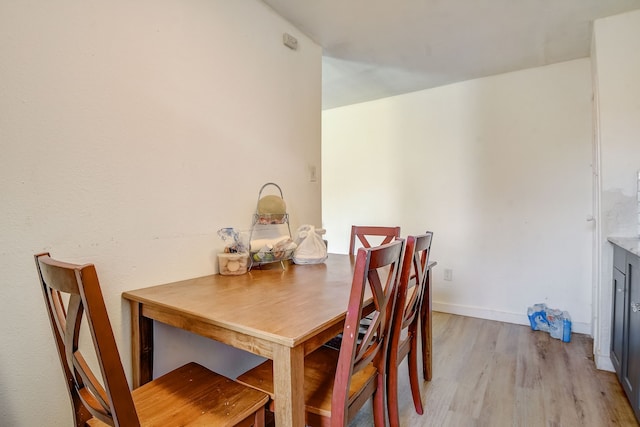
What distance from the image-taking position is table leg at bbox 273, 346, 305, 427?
33.8 inches

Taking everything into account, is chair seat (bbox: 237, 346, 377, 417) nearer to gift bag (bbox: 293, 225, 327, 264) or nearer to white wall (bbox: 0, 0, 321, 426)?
white wall (bbox: 0, 0, 321, 426)

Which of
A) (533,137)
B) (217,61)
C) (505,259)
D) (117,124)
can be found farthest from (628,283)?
(117,124)

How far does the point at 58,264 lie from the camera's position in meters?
0.74

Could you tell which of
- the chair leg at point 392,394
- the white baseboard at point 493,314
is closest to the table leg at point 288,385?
the chair leg at point 392,394

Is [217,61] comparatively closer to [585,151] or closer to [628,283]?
[628,283]

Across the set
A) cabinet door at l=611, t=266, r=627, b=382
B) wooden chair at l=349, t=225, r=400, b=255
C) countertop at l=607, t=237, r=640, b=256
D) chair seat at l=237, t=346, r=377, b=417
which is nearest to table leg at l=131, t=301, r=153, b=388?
chair seat at l=237, t=346, r=377, b=417

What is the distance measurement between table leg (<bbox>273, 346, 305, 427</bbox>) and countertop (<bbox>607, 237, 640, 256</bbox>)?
1.69 m

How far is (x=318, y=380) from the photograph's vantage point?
1203mm

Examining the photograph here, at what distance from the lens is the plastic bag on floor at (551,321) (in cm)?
259

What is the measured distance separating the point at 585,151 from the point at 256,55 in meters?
2.78

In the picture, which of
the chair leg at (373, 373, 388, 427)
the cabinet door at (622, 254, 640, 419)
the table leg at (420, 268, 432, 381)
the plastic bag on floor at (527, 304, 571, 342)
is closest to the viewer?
the chair leg at (373, 373, 388, 427)

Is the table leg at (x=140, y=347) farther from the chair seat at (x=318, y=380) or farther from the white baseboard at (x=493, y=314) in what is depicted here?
the white baseboard at (x=493, y=314)

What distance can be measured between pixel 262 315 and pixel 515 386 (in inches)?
71.4

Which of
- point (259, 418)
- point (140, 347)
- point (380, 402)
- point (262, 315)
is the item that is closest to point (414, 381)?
point (380, 402)
